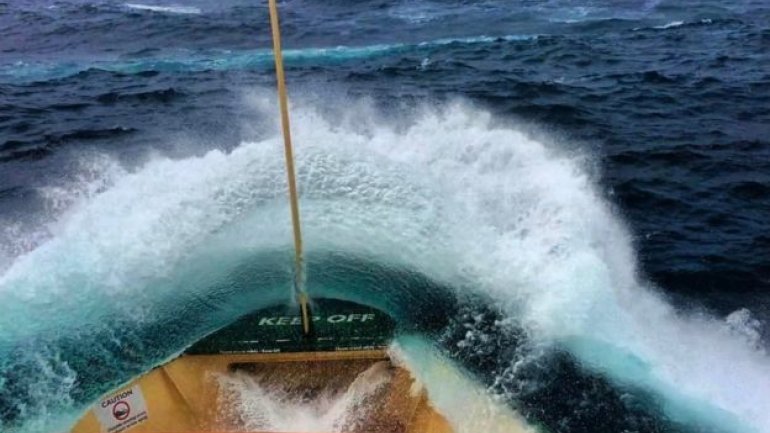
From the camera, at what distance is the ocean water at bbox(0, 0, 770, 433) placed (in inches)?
357

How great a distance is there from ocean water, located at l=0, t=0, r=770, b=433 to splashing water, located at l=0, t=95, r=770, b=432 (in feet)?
0.12

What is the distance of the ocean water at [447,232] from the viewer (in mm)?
9078

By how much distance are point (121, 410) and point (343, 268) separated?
3.72 m

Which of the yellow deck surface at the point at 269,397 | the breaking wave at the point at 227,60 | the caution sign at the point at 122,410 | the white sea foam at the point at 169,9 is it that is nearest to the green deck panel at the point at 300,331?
the yellow deck surface at the point at 269,397

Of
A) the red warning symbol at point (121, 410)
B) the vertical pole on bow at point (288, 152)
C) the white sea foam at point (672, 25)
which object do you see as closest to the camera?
the vertical pole on bow at point (288, 152)

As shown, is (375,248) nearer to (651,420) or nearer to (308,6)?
(651,420)

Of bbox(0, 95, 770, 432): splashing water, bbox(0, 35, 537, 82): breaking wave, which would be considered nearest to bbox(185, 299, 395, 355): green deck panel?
bbox(0, 95, 770, 432): splashing water

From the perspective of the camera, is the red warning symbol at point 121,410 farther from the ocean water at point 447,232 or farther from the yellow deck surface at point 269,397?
the ocean water at point 447,232

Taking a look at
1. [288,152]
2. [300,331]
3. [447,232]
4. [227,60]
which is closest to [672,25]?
[227,60]

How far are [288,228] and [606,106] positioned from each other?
36.5 ft

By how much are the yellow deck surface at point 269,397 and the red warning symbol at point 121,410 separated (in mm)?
12

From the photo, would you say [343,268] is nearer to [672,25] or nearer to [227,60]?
[227,60]

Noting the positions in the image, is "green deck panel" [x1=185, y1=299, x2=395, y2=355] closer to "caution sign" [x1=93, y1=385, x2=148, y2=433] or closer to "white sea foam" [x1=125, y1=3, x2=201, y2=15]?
"caution sign" [x1=93, y1=385, x2=148, y2=433]

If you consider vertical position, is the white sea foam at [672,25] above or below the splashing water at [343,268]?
above
